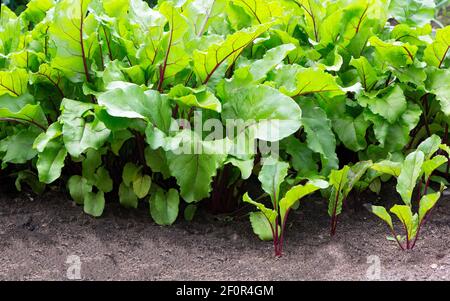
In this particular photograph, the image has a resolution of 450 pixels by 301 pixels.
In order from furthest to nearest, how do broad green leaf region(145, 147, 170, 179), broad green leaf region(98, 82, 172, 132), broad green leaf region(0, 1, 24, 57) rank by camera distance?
broad green leaf region(0, 1, 24, 57), broad green leaf region(145, 147, 170, 179), broad green leaf region(98, 82, 172, 132)

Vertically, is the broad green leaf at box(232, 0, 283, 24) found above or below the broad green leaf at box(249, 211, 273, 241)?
above

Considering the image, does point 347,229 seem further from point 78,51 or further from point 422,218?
point 78,51

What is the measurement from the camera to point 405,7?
11.1ft

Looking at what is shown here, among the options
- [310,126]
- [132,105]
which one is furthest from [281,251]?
[132,105]

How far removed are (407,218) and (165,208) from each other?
1.05 meters

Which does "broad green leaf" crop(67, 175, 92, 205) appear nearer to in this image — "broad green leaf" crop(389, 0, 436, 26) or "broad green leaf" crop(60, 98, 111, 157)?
"broad green leaf" crop(60, 98, 111, 157)

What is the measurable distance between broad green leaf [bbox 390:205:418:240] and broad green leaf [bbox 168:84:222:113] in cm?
80

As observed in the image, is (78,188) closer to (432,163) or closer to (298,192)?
(298,192)

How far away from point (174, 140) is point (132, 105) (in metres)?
0.21

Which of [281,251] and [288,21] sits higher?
[288,21]

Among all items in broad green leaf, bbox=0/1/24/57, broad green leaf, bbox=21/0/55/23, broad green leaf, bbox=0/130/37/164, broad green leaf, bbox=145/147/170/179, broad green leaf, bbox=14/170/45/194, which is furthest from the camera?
broad green leaf, bbox=21/0/55/23

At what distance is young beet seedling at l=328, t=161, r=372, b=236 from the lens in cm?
255

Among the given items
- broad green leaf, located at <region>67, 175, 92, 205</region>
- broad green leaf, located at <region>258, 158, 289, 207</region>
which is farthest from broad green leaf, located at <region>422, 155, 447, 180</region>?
broad green leaf, located at <region>67, 175, 92, 205</region>
